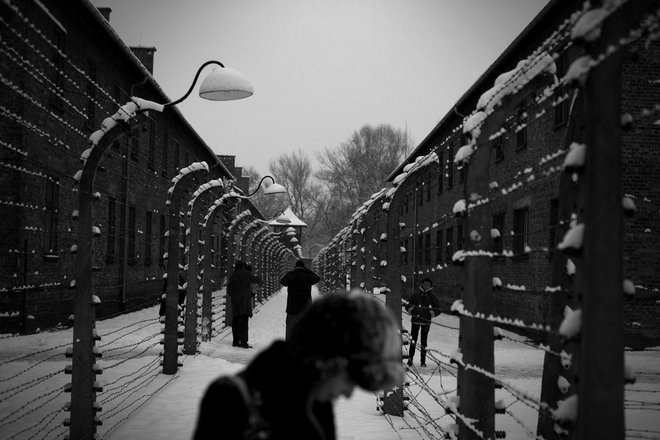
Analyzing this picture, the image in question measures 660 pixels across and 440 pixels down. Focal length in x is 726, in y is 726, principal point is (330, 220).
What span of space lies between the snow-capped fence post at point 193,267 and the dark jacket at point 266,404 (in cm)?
900

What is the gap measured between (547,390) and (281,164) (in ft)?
257

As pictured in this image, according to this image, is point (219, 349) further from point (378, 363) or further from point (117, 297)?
point (378, 363)

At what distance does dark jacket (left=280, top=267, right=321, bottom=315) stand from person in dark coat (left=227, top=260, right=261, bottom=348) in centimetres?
121

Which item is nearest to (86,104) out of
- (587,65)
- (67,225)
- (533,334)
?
(67,225)

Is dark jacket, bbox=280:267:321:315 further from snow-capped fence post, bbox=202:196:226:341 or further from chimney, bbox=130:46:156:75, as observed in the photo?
chimney, bbox=130:46:156:75

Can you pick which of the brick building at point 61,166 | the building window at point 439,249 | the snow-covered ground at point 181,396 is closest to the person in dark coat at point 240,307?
the snow-covered ground at point 181,396

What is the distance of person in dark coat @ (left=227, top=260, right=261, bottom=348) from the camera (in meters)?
13.4

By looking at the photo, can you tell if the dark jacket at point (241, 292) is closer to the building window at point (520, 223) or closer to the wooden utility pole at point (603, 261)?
the building window at point (520, 223)

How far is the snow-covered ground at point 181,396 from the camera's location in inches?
249

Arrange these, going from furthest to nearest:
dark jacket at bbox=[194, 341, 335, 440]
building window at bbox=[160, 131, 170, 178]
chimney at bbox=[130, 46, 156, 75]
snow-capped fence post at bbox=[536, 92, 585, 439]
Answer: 1. chimney at bbox=[130, 46, 156, 75]
2. building window at bbox=[160, 131, 170, 178]
3. snow-capped fence post at bbox=[536, 92, 585, 439]
4. dark jacket at bbox=[194, 341, 335, 440]

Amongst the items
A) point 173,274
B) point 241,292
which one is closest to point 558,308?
point 173,274

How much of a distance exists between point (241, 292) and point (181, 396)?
5687 mm

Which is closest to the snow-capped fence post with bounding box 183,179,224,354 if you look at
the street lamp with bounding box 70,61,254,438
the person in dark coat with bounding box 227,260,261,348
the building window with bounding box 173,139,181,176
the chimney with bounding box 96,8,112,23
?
the person in dark coat with bounding box 227,260,261,348

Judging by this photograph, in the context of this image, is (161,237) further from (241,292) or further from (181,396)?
(181,396)
